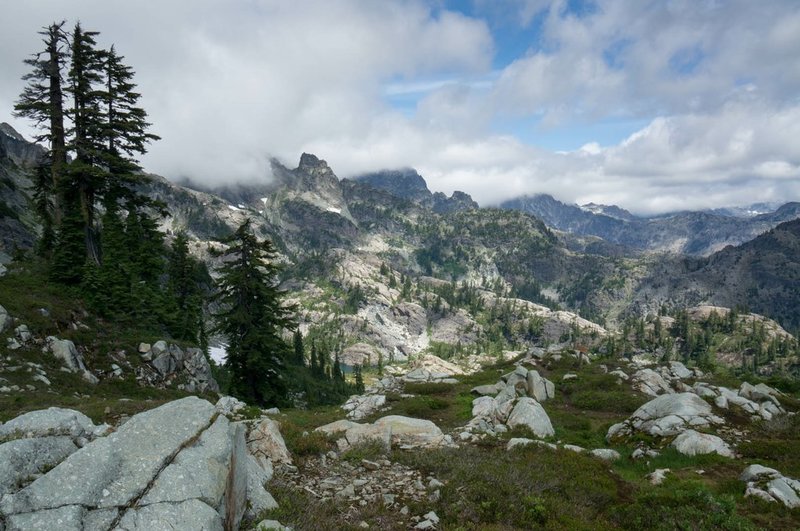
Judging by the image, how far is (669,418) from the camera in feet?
73.5

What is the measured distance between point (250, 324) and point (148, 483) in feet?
93.9

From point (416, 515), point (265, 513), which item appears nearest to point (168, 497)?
point (265, 513)

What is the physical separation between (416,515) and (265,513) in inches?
161

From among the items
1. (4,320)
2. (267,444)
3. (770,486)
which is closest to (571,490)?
(770,486)

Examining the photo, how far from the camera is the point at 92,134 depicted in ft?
113

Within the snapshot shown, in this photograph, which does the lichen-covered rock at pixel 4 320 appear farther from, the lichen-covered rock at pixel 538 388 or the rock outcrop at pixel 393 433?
the lichen-covered rock at pixel 538 388

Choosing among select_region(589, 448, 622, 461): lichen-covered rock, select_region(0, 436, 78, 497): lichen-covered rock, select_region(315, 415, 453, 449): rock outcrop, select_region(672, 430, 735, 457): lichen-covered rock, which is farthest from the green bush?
select_region(0, 436, 78, 497): lichen-covered rock

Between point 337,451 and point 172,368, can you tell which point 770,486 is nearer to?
point 337,451

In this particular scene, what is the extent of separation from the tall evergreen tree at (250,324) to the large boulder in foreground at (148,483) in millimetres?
26170

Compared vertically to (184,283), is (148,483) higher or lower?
lower

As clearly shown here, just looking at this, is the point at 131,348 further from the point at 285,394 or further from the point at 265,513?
the point at 265,513

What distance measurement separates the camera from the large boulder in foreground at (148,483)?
21.4ft

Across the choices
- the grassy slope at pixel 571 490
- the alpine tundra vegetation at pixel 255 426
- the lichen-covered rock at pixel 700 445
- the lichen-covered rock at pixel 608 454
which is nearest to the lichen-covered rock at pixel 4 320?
the alpine tundra vegetation at pixel 255 426

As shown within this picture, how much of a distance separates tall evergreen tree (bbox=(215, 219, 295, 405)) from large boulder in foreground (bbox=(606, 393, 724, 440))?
84.0 feet
